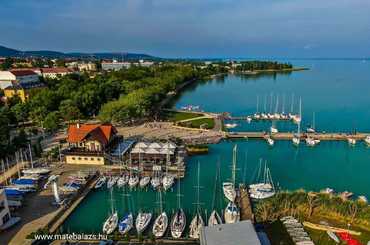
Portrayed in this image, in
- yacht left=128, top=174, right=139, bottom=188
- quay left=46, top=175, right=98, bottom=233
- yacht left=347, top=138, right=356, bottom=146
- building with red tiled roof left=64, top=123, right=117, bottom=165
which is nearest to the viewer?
quay left=46, top=175, right=98, bottom=233

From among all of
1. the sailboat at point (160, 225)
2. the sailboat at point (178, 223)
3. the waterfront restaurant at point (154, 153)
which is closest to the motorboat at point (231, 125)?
the waterfront restaurant at point (154, 153)

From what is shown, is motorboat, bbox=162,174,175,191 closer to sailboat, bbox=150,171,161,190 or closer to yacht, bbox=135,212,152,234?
sailboat, bbox=150,171,161,190

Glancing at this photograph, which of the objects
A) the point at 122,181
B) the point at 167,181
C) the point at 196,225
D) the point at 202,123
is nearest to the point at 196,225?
the point at 196,225

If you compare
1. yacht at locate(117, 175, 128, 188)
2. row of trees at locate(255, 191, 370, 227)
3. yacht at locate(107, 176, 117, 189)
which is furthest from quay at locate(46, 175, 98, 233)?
row of trees at locate(255, 191, 370, 227)

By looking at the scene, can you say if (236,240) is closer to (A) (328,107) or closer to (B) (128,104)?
(B) (128,104)

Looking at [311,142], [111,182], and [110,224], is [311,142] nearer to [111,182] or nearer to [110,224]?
[111,182]

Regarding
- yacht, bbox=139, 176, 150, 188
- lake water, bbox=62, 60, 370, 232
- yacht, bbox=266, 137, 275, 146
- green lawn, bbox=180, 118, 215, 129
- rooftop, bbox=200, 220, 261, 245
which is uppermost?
rooftop, bbox=200, 220, 261, 245
